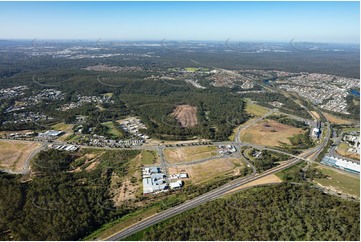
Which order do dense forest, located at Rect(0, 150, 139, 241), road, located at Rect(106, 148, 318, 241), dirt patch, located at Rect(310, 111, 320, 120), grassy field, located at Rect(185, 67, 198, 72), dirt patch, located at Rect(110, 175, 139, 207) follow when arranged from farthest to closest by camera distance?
grassy field, located at Rect(185, 67, 198, 72) → dirt patch, located at Rect(310, 111, 320, 120) → dirt patch, located at Rect(110, 175, 139, 207) → road, located at Rect(106, 148, 318, 241) → dense forest, located at Rect(0, 150, 139, 241)

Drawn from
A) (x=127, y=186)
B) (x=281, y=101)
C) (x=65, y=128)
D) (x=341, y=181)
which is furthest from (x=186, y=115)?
(x=341, y=181)

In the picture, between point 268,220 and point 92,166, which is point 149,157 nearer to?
point 92,166

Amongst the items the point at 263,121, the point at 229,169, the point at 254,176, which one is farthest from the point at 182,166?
the point at 263,121

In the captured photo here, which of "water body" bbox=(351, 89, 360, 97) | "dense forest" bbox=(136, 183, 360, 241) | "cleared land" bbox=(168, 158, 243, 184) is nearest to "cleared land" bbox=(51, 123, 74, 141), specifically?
"cleared land" bbox=(168, 158, 243, 184)

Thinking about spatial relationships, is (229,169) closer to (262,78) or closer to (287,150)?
(287,150)

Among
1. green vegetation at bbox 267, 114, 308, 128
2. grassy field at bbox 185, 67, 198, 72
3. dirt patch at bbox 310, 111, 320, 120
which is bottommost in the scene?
dirt patch at bbox 310, 111, 320, 120

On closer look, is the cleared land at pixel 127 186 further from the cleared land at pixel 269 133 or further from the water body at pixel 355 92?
the water body at pixel 355 92

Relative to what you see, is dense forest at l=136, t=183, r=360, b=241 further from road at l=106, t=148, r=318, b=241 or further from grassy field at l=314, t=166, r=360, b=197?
grassy field at l=314, t=166, r=360, b=197
